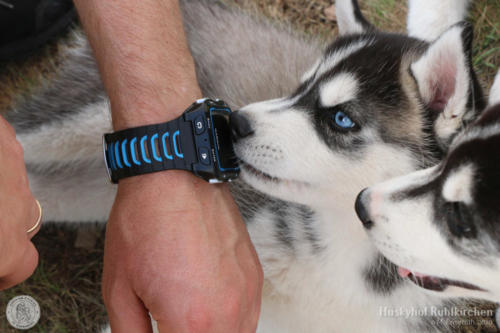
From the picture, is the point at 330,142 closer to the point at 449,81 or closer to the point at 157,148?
the point at 449,81

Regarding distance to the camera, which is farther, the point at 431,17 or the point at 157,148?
the point at 431,17

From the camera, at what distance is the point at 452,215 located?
1263 mm

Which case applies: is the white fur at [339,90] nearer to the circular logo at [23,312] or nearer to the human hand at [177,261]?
the human hand at [177,261]

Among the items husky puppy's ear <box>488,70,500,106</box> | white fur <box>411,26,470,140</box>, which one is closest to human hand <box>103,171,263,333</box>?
white fur <box>411,26,470,140</box>

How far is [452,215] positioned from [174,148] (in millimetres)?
805

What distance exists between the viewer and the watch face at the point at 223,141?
146 cm

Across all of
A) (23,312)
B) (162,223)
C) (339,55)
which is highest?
(339,55)

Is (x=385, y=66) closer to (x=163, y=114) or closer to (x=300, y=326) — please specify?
(x=163, y=114)

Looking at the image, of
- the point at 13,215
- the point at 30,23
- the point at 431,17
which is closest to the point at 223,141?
the point at 13,215

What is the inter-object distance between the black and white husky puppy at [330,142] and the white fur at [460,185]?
0.23 m

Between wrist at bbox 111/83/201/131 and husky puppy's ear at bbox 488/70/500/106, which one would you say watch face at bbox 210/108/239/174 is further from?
husky puppy's ear at bbox 488/70/500/106

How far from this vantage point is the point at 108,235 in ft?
4.58

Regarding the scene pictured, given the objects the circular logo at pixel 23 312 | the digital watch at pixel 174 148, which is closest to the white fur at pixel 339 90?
the digital watch at pixel 174 148

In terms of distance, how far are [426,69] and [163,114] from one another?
83 cm
